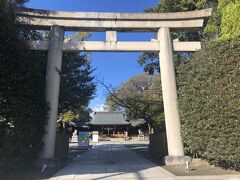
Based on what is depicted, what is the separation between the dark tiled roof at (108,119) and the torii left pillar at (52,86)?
43650mm

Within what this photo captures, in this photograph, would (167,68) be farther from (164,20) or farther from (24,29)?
(24,29)

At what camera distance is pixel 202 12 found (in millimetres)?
17516

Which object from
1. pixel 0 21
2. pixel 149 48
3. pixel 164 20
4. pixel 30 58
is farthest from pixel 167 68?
pixel 0 21

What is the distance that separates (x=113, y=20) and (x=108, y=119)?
45743mm

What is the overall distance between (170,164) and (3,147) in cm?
767

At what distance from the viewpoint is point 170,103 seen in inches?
659

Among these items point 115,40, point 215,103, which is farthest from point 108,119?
point 215,103

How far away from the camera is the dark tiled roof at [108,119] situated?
61125mm

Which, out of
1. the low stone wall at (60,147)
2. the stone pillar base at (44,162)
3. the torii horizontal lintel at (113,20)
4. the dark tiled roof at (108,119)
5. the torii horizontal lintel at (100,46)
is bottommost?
the stone pillar base at (44,162)

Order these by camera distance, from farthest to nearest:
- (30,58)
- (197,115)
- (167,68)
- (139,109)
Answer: (139,109), (167,68), (30,58), (197,115)

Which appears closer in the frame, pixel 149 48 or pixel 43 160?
pixel 43 160

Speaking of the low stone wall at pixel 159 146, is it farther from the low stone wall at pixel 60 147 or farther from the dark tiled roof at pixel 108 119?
the dark tiled roof at pixel 108 119

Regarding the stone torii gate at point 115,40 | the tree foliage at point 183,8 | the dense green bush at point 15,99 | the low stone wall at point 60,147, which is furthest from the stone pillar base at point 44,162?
the tree foliage at point 183,8

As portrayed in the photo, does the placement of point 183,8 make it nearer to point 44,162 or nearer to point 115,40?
point 115,40
